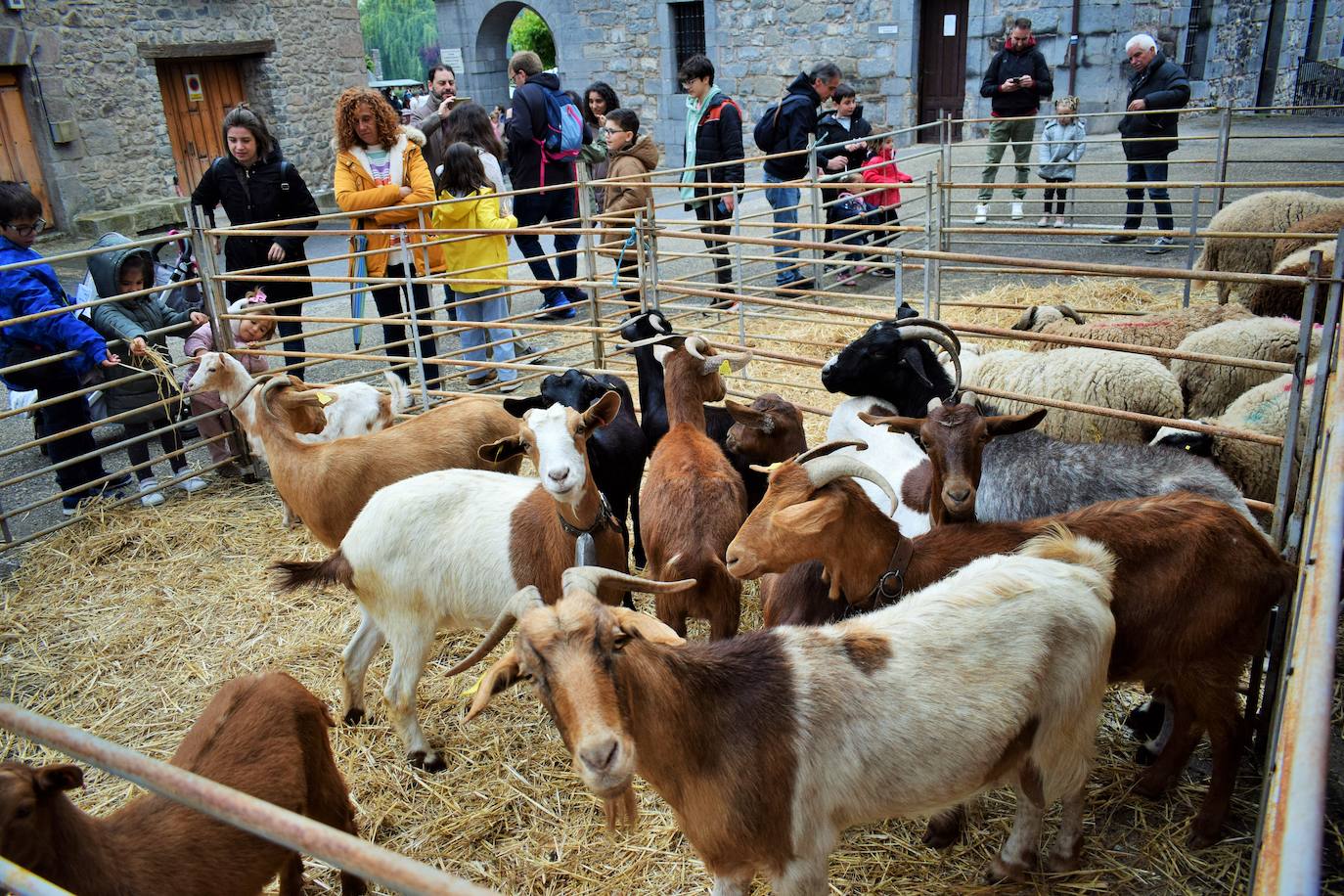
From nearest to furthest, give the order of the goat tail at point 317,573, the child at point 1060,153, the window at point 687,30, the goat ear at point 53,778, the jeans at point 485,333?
the goat ear at point 53,778
the goat tail at point 317,573
the jeans at point 485,333
the child at point 1060,153
the window at point 687,30

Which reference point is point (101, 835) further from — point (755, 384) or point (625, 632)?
point (755, 384)

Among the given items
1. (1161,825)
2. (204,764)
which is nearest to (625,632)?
(204,764)

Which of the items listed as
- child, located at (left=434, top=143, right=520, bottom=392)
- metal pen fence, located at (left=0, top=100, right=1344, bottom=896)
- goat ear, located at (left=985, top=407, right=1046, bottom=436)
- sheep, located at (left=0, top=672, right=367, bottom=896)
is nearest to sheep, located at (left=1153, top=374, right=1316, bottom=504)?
metal pen fence, located at (left=0, top=100, right=1344, bottom=896)

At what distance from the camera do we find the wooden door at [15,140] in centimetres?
1427

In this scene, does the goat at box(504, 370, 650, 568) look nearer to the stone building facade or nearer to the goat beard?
the goat beard

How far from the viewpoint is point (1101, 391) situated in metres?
5.12

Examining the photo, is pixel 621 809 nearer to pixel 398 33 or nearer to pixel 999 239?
pixel 999 239

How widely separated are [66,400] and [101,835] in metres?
4.56

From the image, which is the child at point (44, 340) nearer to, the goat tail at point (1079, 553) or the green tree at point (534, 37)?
the goat tail at point (1079, 553)

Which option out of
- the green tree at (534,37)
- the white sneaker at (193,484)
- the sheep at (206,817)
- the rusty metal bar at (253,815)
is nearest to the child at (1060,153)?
the white sneaker at (193,484)

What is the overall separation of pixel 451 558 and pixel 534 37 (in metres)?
34.9

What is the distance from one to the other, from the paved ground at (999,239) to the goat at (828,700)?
3388mm

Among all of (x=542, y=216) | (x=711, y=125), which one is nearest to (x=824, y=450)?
(x=542, y=216)

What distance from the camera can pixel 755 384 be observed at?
24.8ft
